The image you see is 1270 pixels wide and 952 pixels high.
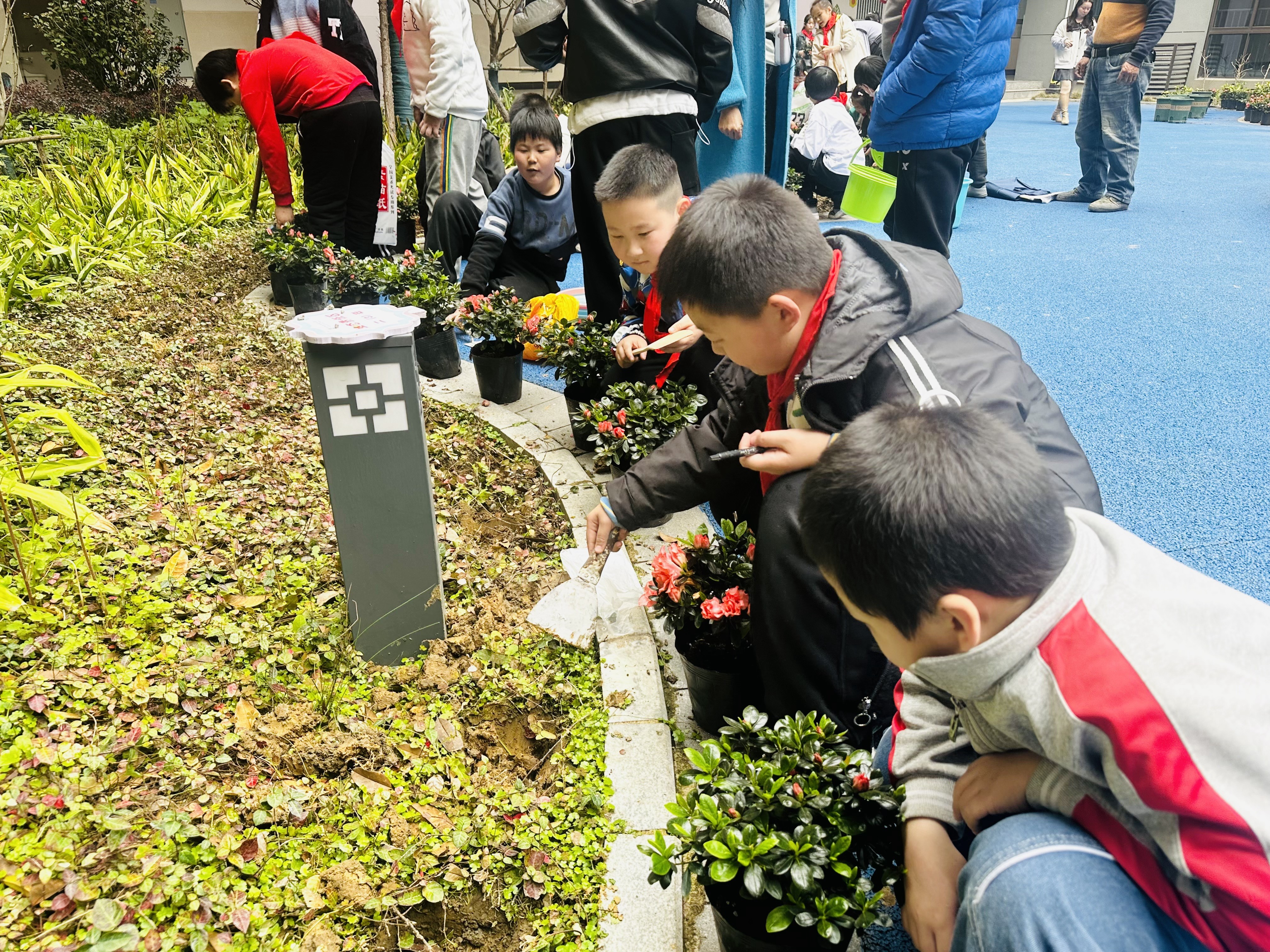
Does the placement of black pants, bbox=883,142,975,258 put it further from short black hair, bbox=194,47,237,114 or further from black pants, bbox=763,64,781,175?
short black hair, bbox=194,47,237,114

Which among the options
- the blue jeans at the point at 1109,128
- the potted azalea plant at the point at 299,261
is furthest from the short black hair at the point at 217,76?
the blue jeans at the point at 1109,128

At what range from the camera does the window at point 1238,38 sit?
70.3 feet

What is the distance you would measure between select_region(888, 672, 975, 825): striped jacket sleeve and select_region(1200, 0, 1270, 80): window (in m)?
26.7

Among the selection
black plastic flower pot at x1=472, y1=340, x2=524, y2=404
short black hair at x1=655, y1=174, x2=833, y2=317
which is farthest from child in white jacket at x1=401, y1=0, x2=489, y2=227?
short black hair at x1=655, y1=174, x2=833, y2=317

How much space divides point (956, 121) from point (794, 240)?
9.47 feet

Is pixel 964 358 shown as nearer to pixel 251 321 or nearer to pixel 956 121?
pixel 956 121

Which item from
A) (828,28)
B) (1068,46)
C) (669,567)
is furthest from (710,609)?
(1068,46)

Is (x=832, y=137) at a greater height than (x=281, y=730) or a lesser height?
greater

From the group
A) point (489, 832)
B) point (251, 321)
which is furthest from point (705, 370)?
point (251, 321)

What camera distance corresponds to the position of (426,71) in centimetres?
557

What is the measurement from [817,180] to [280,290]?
204 inches

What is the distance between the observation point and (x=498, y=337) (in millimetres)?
3967

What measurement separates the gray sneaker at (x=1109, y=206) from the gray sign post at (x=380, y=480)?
24.7 feet

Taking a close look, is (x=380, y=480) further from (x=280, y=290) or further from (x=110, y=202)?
(x=110, y=202)
